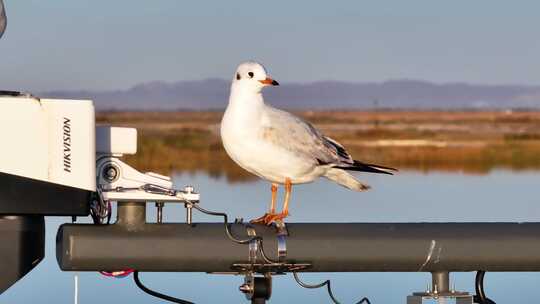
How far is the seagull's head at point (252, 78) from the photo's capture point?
7314 millimetres

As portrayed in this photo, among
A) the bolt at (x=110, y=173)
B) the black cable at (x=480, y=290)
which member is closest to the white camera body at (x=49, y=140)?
the bolt at (x=110, y=173)

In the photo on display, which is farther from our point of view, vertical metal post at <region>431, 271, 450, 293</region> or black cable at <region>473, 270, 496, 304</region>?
black cable at <region>473, 270, 496, 304</region>

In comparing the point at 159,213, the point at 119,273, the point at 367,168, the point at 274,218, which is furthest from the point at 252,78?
the point at 119,273

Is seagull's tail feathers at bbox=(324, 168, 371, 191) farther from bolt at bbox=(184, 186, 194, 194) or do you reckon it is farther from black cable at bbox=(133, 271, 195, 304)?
bolt at bbox=(184, 186, 194, 194)

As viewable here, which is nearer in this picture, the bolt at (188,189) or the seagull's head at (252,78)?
the bolt at (188,189)

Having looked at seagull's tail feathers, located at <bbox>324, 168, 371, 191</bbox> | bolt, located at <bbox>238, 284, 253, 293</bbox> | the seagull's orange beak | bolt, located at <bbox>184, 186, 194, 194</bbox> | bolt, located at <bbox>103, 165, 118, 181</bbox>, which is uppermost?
the seagull's orange beak

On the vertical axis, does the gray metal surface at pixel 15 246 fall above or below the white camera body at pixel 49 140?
below

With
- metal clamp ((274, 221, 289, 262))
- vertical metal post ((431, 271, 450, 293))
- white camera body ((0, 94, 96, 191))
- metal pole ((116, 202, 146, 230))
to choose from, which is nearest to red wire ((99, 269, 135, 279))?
metal pole ((116, 202, 146, 230))

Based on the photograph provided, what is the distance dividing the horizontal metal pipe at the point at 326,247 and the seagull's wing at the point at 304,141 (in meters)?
0.74

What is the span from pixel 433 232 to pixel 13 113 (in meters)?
1.56

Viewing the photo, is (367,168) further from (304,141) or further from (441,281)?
(441,281)

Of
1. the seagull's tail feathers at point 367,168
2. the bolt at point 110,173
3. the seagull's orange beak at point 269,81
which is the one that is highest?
the seagull's orange beak at point 269,81

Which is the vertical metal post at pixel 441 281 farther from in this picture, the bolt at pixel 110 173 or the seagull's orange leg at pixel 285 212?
the bolt at pixel 110 173

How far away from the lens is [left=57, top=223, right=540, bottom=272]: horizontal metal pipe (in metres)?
6.26
